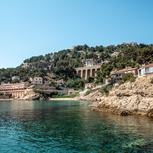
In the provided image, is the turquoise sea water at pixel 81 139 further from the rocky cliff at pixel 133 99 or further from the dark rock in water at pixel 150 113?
the rocky cliff at pixel 133 99

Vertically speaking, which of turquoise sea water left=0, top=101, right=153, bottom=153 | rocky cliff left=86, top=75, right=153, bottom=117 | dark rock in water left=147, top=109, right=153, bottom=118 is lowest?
turquoise sea water left=0, top=101, right=153, bottom=153

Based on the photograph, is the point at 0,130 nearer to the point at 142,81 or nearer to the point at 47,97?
the point at 142,81

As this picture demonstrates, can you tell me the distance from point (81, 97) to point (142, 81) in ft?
339

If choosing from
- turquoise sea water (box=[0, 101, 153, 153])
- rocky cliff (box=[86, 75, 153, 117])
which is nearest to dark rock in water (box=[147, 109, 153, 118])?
rocky cliff (box=[86, 75, 153, 117])

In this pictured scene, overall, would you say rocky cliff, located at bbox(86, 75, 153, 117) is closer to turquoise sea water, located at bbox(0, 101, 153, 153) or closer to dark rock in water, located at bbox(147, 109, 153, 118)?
dark rock in water, located at bbox(147, 109, 153, 118)

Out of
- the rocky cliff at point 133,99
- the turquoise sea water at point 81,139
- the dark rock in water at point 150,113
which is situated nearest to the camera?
the turquoise sea water at point 81,139

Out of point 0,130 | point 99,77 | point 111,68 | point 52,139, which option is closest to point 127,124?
point 52,139

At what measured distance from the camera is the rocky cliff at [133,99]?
6588 centimetres

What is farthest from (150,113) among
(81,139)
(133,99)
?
(81,139)

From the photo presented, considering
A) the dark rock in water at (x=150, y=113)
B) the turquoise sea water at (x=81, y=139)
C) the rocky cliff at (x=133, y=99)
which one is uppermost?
the rocky cliff at (x=133, y=99)

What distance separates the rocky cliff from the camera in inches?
2594

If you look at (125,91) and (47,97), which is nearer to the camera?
(125,91)

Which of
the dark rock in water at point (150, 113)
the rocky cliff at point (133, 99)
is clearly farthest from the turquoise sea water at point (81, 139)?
the rocky cliff at point (133, 99)

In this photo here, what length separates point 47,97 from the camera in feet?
652
